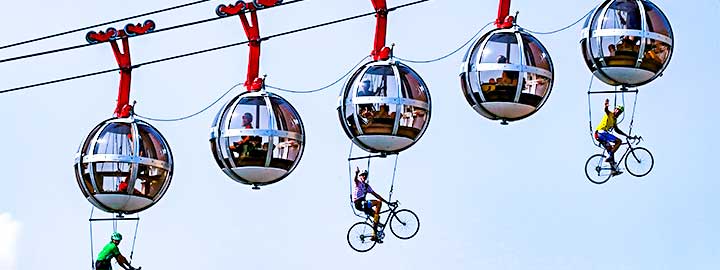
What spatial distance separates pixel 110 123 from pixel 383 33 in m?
3.80

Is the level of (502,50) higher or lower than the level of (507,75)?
higher

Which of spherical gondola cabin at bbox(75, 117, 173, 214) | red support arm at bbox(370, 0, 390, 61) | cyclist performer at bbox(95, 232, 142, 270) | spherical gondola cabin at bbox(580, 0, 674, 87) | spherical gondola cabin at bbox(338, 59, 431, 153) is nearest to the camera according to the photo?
spherical gondola cabin at bbox(580, 0, 674, 87)

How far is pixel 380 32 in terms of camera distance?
36.2 meters

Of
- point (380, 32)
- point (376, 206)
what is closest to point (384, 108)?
point (380, 32)

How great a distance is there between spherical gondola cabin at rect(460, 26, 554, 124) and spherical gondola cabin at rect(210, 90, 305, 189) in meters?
2.28

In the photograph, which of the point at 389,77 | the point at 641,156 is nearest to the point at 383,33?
the point at 389,77

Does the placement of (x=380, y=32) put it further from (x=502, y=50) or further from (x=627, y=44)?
(x=627, y=44)

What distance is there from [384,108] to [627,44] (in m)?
3.07

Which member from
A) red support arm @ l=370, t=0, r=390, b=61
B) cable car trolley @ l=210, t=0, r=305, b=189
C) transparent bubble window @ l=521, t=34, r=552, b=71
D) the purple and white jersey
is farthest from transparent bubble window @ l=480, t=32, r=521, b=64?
the purple and white jersey

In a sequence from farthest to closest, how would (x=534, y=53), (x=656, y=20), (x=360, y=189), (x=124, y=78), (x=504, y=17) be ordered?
(x=360, y=189) < (x=124, y=78) < (x=504, y=17) < (x=656, y=20) < (x=534, y=53)

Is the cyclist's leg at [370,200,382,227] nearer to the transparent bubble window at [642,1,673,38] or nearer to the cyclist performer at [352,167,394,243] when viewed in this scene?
the cyclist performer at [352,167,394,243]

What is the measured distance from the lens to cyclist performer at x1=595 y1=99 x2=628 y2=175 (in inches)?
1746

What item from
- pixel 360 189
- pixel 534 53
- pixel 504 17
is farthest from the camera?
pixel 360 189

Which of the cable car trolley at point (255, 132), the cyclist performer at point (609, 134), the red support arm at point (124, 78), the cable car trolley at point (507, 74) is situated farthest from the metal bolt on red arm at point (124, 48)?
the cyclist performer at point (609, 134)
